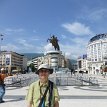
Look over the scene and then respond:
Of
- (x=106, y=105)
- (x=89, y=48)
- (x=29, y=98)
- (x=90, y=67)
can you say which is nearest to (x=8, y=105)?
(x=106, y=105)

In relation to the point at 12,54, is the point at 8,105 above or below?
below

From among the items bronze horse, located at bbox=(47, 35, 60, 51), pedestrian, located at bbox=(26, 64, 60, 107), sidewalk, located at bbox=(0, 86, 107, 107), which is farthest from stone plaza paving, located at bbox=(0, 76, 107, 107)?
bronze horse, located at bbox=(47, 35, 60, 51)

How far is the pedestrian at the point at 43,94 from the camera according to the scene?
461cm

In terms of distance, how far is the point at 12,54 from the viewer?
7229 inches

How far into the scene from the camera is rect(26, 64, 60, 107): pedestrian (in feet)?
15.1

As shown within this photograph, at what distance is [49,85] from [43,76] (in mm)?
175

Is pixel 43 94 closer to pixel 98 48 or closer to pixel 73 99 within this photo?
pixel 73 99

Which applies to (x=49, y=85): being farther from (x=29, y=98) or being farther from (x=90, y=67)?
(x=90, y=67)

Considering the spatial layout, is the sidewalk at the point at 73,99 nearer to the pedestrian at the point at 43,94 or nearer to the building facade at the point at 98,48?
the pedestrian at the point at 43,94

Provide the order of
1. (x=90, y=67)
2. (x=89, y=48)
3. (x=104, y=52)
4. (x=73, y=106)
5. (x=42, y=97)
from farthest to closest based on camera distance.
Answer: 1. (x=89, y=48)
2. (x=104, y=52)
3. (x=90, y=67)
4. (x=73, y=106)
5. (x=42, y=97)

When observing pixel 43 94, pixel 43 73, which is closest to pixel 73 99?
pixel 43 73

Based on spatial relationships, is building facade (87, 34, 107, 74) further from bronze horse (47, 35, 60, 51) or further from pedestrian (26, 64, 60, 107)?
pedestrian (26, 64, 60, 107)

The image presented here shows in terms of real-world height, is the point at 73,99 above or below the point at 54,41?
below

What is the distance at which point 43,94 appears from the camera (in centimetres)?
461
